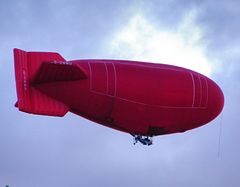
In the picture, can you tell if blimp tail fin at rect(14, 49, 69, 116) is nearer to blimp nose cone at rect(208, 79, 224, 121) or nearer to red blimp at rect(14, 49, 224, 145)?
red blimp at rect(14, 49, 224, 145)

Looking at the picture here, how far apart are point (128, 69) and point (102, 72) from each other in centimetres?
208

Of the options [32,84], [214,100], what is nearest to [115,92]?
[32,84]

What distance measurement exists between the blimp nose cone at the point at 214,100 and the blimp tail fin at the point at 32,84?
11253mm

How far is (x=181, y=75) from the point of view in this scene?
46.9 meters

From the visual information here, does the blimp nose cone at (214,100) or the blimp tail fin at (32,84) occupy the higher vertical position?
the blimp nose cone at (214,100)

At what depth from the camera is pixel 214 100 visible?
4869 cm

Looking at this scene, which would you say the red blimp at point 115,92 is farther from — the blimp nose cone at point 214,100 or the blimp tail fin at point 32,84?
the blimp nose cone at point 214,100

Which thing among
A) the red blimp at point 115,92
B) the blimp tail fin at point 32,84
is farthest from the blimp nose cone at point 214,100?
the blimp tail fin at point 32,84

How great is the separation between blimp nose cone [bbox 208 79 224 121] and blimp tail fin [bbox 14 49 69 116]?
11.3m

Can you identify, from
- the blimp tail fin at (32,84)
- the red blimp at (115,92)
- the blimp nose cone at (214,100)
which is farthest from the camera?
the blimp nose cone at (214,100)

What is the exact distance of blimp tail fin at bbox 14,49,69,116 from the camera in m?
42.8

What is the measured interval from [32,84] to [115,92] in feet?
19.0

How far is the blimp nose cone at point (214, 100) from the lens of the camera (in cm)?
4844

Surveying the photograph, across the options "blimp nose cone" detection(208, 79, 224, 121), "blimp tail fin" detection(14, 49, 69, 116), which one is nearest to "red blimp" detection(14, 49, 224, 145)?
"blimp tail fin" detection(14, 49, 69, 116)
